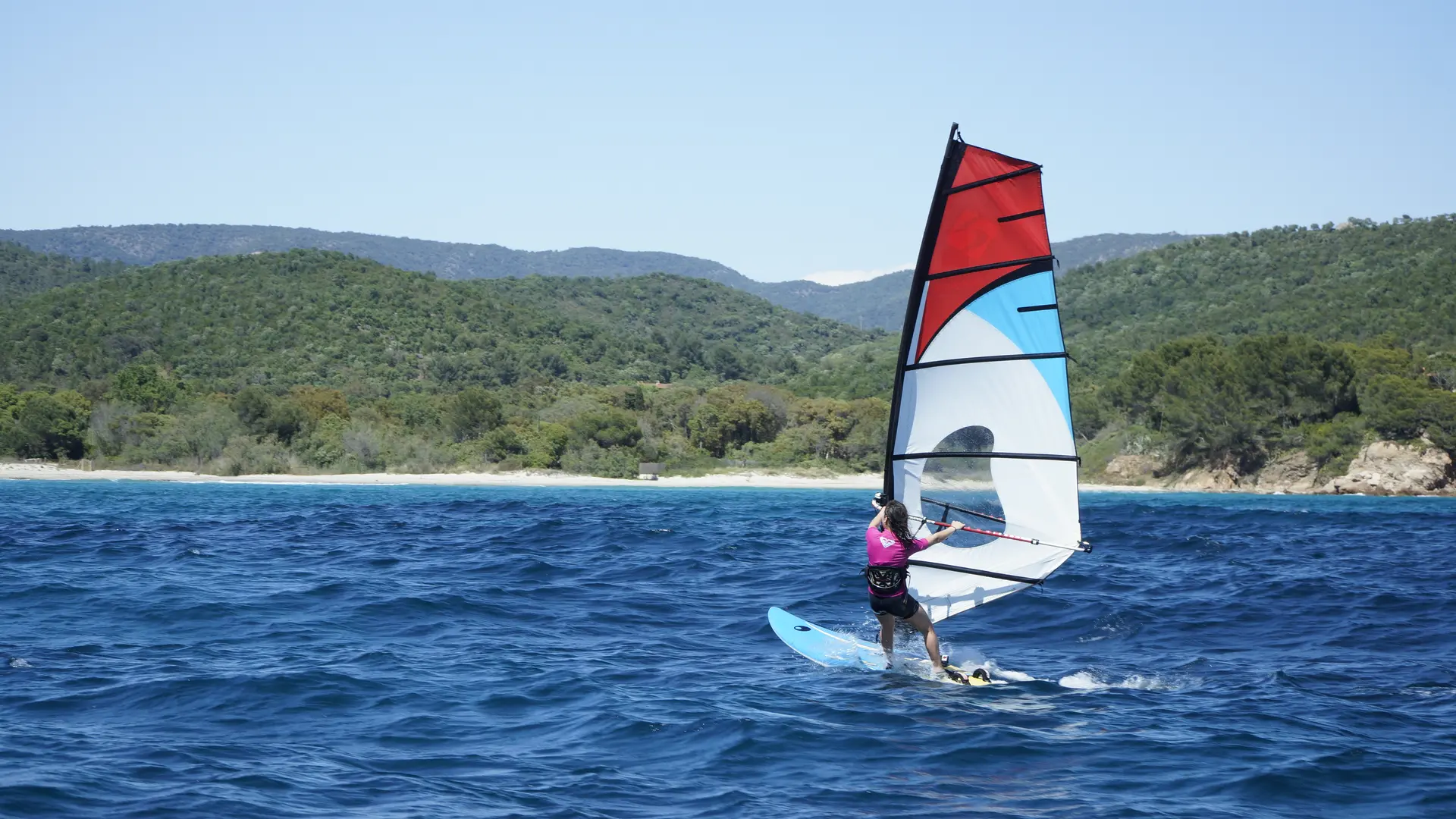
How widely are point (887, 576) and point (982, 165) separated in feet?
11.4

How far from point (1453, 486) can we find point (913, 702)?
46.2 m

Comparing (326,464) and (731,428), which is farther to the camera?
(731,428)

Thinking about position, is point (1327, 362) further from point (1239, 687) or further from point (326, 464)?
point (1239, 687)

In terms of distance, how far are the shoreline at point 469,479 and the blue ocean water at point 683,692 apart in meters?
33.4

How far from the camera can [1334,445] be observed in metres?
50.5

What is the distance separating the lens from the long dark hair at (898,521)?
34.3 ft

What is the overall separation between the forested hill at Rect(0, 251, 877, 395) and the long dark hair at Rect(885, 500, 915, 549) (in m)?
65.0

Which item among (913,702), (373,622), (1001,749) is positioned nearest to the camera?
(1001,749)

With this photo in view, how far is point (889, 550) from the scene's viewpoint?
34.3ft

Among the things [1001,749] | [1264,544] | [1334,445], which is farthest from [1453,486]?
[1001,749]

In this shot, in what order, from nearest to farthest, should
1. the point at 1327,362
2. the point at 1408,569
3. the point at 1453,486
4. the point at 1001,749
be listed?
1. the point at 1001,749
2. the point at 1408,569
3. the point at 1453,486
4. the point at 1327,362

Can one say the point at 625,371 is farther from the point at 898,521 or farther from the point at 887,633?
the point at 898,521

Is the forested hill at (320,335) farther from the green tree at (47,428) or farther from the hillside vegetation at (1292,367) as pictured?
the hillside vegetation at (1292,367)

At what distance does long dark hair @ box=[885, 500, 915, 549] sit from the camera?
34.3ft
